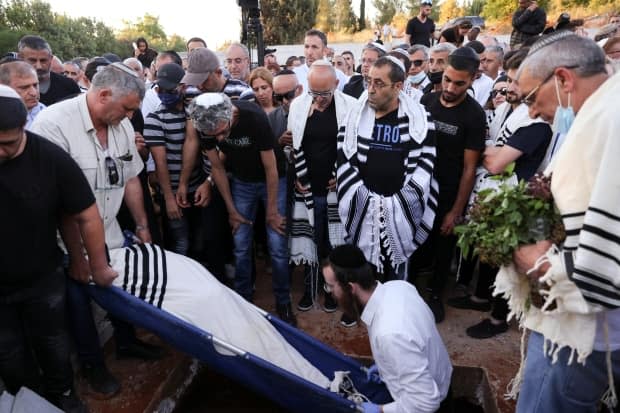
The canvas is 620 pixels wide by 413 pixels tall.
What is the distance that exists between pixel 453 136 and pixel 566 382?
2.07m

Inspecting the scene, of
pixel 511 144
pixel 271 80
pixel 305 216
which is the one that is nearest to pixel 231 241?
pixel 305 216

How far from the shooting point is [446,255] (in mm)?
3771

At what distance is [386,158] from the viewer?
330 cm

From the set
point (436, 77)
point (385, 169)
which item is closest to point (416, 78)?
point (436, 77)

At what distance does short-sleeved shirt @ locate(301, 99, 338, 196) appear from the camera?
354 centimetres

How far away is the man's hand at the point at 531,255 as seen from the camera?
5.33 feet

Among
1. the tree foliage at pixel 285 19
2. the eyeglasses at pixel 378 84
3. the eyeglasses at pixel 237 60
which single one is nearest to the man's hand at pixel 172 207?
the eyeglasses at pixel 378 84

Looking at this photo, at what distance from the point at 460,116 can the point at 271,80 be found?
1.74 metres

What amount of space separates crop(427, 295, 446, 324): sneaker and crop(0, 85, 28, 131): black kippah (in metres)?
3.09

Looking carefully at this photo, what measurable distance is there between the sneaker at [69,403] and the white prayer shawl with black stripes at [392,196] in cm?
207

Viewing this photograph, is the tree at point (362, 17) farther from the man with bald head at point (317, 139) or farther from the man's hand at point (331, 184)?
the man's hand at point (331, 184)

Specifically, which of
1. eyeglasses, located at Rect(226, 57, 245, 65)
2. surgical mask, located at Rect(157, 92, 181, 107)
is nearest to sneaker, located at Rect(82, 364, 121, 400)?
surgical mask, located at Rect(157, 92, 181, 107)

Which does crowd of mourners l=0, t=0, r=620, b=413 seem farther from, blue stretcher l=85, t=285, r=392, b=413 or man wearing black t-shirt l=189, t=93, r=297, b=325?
blue stretcher l=85, t=285, r=392, b=413

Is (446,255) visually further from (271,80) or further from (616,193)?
(616,193)
